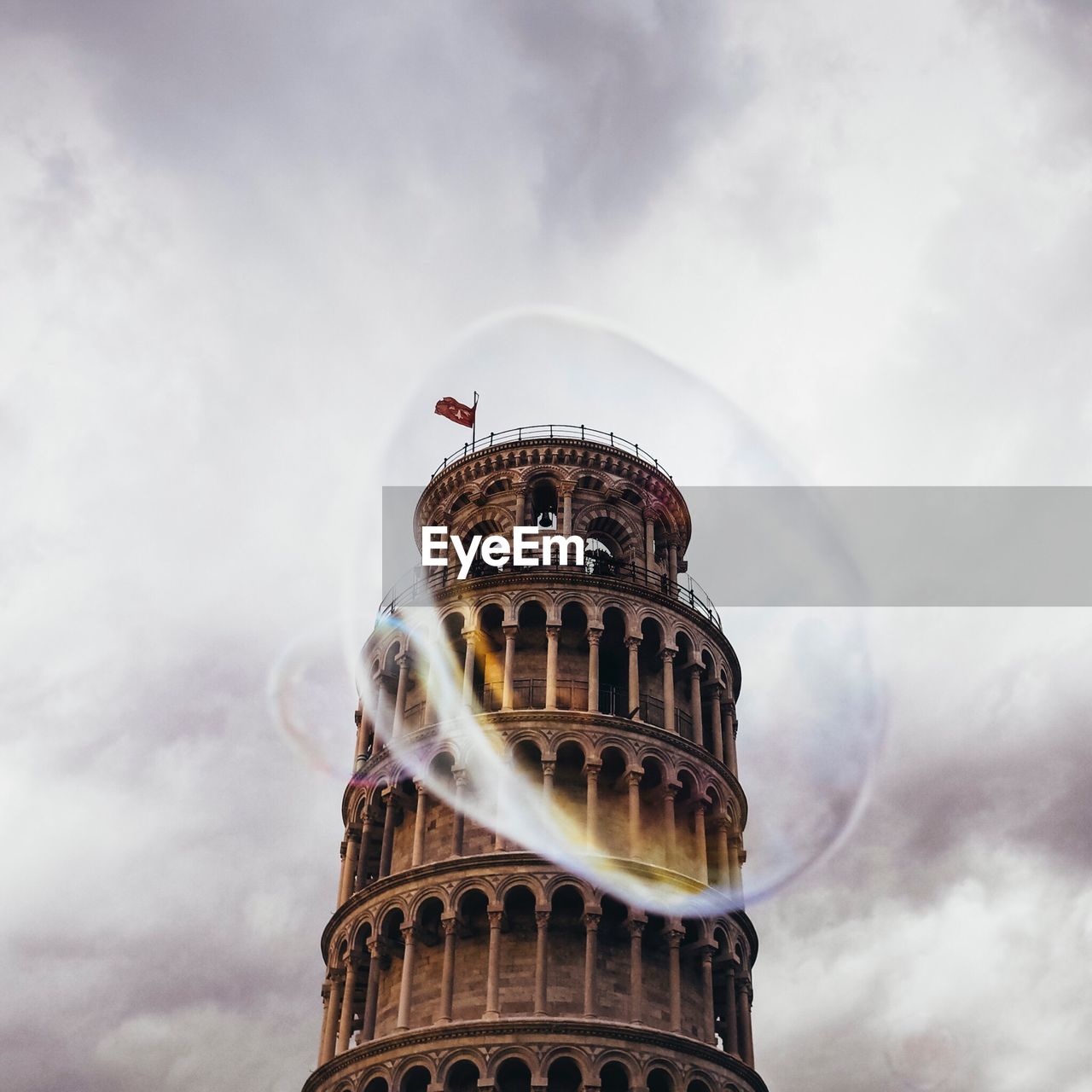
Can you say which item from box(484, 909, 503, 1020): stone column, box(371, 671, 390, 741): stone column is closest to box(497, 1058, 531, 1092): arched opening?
box(484, 909, 503, 1020): stone column

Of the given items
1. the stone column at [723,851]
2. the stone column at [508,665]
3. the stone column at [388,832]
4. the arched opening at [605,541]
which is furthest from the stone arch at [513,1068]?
the arched opening at [605,541]

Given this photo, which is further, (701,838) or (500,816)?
(701,838)

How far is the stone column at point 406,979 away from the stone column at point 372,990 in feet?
2.84

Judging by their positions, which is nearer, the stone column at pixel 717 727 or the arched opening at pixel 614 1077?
the arched opening at pixel 614 1077

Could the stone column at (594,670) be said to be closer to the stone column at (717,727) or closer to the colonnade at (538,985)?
the stone column at (717,727)

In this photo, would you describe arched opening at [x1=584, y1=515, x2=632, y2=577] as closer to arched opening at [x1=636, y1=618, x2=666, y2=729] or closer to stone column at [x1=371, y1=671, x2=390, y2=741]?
arched opening at [x1=636, y1=618, x2=666, y2=729]

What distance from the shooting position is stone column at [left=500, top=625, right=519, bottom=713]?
49375 mm

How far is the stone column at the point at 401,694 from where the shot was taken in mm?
51500

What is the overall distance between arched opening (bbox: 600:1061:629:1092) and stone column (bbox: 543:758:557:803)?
959 centimetres

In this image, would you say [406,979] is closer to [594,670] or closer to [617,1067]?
Answer: [617,1067]

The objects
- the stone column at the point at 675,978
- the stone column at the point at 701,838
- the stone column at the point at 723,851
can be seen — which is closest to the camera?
the stone column at the point at 675,978

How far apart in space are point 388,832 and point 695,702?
13341mm

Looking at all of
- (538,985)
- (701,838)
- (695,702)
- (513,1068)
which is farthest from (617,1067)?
(695,702)

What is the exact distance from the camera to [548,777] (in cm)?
4731
